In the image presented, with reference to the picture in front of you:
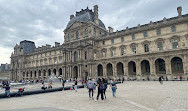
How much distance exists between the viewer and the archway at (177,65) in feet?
121

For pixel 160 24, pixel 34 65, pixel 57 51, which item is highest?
pixel 160 24

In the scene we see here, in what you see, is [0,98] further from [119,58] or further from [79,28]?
[79,28]

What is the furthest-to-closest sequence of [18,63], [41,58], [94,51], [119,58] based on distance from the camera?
[18,63]
[41,58]
[94,51]
[119,58]

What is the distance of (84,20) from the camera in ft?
187

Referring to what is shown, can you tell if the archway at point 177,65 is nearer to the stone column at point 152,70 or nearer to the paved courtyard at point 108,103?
the stone column at point 152,70

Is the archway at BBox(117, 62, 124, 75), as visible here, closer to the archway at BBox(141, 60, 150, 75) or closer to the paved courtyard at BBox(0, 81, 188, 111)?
the archway at BBox(141, 60, 150, 75)

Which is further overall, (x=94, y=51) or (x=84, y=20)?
(x=84, y=20)

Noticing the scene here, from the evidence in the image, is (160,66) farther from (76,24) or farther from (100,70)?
(76,24)

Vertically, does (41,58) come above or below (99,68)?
above

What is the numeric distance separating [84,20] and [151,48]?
95.9ft

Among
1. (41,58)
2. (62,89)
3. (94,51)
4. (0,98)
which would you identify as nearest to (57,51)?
(41,58)

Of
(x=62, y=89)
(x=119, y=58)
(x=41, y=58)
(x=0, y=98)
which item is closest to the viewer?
(x=0, y=98)

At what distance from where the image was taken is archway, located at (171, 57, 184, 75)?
36975 mm

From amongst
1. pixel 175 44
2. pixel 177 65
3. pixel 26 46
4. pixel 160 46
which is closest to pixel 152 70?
pixel 177 65
